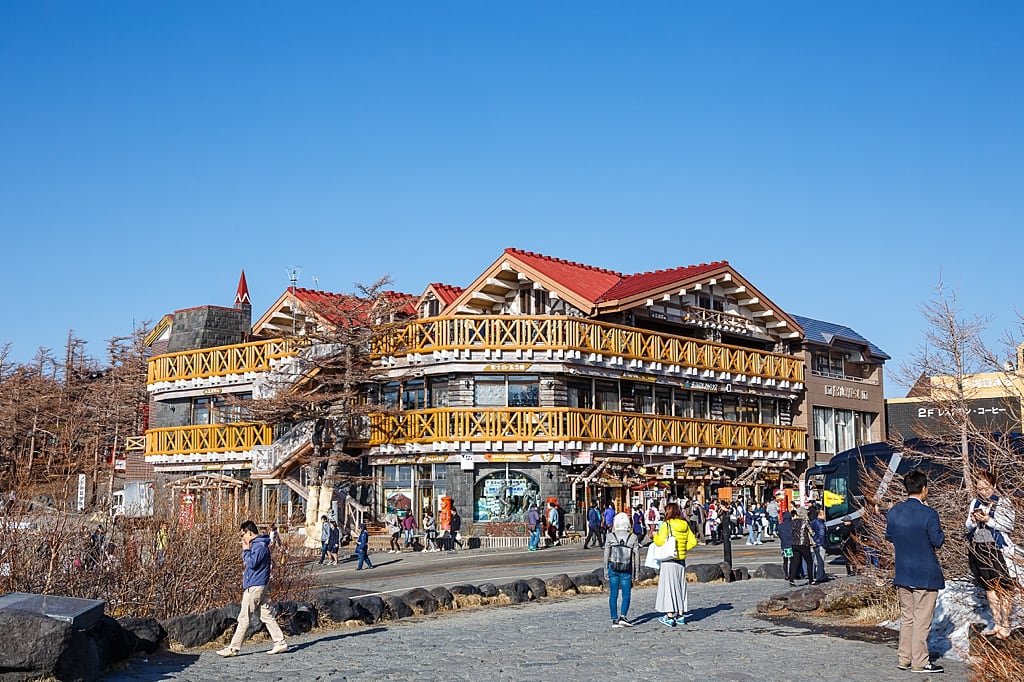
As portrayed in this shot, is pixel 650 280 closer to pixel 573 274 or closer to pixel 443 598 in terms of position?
pixel 573 274

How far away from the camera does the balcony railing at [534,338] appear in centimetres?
3975

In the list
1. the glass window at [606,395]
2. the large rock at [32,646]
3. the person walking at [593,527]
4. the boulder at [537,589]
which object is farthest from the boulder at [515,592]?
the glass window at [606,395]

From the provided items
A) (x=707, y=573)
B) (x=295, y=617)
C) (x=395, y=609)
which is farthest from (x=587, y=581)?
(x=295, y=617)

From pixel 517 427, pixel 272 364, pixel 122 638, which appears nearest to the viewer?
pixel 122 638

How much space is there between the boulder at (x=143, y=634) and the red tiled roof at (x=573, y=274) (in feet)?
96.6

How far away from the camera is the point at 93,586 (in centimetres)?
1498

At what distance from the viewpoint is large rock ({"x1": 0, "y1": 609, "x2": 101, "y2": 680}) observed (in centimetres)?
1069

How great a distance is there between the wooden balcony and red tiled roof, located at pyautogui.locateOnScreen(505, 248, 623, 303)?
11.5 m

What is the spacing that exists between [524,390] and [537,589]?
20.8 metres

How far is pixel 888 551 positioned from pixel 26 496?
36.2 ft

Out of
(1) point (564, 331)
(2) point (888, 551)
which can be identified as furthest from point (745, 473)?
(2) point (888, 551)

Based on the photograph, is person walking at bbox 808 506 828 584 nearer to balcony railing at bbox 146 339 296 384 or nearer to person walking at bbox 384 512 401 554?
person walking at bbox 384 512 401 554

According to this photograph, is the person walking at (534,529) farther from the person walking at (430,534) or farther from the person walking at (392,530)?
the person walking at (392,530)

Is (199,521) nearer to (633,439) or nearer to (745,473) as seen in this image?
(633,439)
